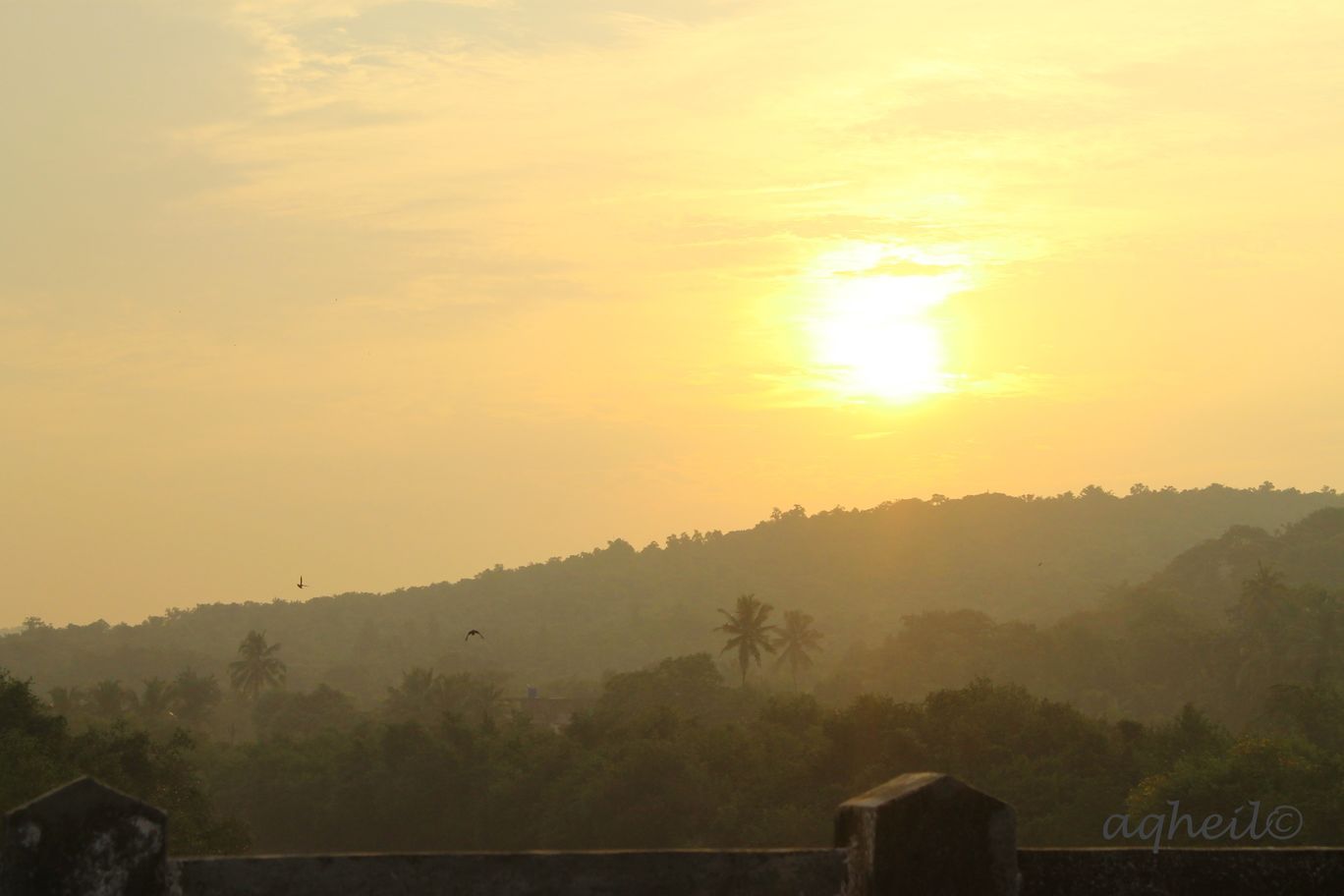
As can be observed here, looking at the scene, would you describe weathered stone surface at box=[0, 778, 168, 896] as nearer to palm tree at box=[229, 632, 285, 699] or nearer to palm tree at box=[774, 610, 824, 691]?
palm tree at box=[774, 610, 824, 691]

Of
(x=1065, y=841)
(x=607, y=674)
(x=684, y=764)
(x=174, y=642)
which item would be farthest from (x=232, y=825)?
(x=174, y=642)

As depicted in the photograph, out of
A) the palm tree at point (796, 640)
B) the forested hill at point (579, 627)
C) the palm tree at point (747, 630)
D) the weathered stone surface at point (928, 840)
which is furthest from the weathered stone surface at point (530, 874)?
the forested hill at point (579, 627)

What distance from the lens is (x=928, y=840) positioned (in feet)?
18.0

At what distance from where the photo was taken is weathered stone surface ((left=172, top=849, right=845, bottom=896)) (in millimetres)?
5074

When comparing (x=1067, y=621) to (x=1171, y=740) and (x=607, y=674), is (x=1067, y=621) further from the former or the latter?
(x=1171, y=740)

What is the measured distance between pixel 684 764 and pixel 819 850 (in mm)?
58575

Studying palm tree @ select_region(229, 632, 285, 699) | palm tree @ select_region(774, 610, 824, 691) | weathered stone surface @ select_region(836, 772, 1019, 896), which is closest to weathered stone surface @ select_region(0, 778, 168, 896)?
weathered stone surface @ select_region(836, 772, 1019, 896)

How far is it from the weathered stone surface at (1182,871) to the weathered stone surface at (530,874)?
88cm

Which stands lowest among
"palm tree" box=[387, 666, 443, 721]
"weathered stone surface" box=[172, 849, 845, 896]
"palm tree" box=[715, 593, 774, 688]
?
"weathered stone surface" box=[172, 849, 845, 896]

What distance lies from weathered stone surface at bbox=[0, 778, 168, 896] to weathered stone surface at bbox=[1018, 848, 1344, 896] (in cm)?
316

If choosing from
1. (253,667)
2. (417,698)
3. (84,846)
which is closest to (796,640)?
(417,698)

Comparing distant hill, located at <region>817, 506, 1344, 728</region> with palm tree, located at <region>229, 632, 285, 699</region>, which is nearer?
distant hill, located at <region>817, 506, 1344, 728</region>

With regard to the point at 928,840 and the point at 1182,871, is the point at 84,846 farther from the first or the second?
the point at 1182,871

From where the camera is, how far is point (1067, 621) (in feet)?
343
